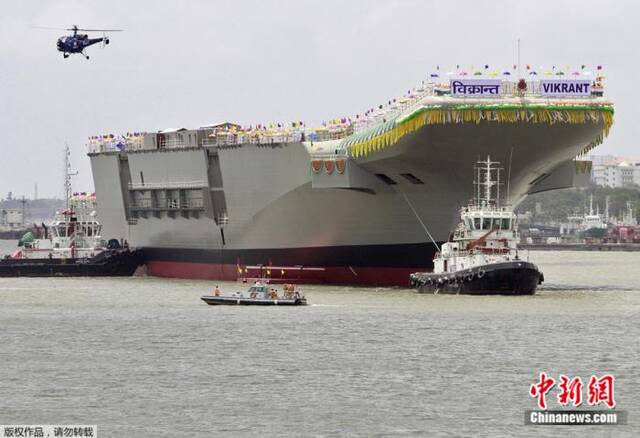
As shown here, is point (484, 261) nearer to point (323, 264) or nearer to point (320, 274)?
point (323, 264)

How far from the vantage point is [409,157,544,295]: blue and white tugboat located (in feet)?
224

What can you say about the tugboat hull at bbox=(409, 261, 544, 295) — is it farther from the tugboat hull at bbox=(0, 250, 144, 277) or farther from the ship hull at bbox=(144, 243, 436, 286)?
the tugboat hull at bbox=(0, 250, 144, 277)

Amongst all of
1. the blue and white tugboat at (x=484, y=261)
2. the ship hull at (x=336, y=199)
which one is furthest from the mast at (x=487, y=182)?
the ship hull at (x=336, y=199)

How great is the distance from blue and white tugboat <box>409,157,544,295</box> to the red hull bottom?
8.31 meters

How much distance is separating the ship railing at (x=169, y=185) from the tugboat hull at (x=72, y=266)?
4590 millimetres

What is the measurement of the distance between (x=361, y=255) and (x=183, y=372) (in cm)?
3600

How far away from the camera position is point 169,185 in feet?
317

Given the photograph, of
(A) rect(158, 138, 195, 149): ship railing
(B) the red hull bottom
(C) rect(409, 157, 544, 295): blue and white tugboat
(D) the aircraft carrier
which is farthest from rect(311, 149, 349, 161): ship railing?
(A) rect(158, 138, 195, 149): ship railing

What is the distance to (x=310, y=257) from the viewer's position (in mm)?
84750

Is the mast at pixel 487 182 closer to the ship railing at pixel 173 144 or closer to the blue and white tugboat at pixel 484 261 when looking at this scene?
the blue and white tugboat at pixel 484 261

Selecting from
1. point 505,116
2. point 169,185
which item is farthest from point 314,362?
point 169,185

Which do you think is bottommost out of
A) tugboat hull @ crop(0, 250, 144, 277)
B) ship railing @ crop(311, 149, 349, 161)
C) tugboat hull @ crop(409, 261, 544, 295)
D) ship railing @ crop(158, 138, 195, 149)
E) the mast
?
tugboat hull @ crop(409, 261, 544, 295)

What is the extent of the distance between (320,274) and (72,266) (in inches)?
835

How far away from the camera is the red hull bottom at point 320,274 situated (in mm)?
81312
